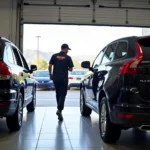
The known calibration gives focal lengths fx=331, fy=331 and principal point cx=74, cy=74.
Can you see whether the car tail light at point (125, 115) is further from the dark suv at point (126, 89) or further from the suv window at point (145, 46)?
the suv window at point (145, 46)

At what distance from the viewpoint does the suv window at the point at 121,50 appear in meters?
5.11

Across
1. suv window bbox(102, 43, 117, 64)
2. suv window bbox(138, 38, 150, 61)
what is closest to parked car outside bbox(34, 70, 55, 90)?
suv window bbox(102, 43, 117, 64)

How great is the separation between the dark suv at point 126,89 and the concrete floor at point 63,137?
0.31 meters

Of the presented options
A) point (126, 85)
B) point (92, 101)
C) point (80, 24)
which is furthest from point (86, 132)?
point (80, 24)

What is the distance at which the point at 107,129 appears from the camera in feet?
16.8

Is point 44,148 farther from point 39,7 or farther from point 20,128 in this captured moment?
point 39,7

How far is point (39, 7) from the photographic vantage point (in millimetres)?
11961

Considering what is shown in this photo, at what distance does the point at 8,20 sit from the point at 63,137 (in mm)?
7130

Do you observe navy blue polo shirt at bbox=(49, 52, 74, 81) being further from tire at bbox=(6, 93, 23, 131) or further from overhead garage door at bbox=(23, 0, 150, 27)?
overhead garage door at bbox=(23, 0, 150, 27)

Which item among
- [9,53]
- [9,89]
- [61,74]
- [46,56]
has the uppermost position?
[46,56]

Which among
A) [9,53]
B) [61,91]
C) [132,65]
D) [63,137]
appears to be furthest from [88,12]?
[132,65]

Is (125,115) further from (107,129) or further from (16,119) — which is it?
(16,119)

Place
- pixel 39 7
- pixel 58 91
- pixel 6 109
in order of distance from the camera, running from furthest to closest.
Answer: pixel 39 7
pixel 58 91
pixel 6 109

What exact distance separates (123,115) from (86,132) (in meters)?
1.99
